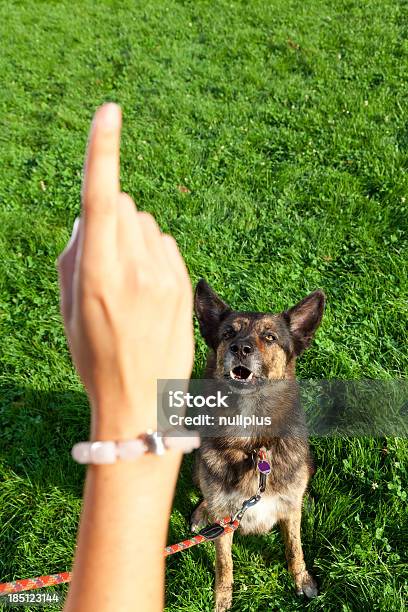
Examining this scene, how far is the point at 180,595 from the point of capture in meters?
2.91

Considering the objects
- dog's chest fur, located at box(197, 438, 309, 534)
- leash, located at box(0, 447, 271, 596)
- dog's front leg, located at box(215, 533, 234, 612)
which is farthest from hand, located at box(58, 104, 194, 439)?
dog's front leg, located at box(215, 533, 234, 612)

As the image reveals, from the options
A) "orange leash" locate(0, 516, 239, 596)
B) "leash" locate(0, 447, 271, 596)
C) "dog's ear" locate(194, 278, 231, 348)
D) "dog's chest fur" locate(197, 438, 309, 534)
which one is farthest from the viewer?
"dog's ear" locate(194, 278, 231, 348)

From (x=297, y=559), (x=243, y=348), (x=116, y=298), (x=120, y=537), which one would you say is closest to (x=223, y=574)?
(x=297, y=559)

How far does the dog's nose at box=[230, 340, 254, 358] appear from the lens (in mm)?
2939

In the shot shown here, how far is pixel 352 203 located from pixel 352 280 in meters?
1.04

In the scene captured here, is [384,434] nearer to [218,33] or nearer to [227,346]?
[227,346]

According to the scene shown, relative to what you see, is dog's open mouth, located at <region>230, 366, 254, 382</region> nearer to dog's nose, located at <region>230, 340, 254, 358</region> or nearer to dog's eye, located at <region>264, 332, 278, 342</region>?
dog's nose, located at <region>230, 340, 254, 358</region>

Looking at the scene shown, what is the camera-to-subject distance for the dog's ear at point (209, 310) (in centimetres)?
327

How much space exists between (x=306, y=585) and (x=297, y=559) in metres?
0.16

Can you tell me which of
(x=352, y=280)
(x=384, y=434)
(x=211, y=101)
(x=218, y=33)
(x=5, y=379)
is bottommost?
(x=5, y=379)

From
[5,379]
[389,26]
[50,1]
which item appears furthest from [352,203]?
[50,1]

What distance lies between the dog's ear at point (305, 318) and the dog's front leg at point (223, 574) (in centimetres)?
131

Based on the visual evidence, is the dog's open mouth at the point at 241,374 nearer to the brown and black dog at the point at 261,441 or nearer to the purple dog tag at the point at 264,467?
the brown and black dog at the point at 261,441

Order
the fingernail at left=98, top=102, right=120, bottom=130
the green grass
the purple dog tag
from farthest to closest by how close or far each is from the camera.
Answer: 1. the green grass
2. the purple dog tag
3. the fingernail at left=98, top=102, right=120, bottom=130
